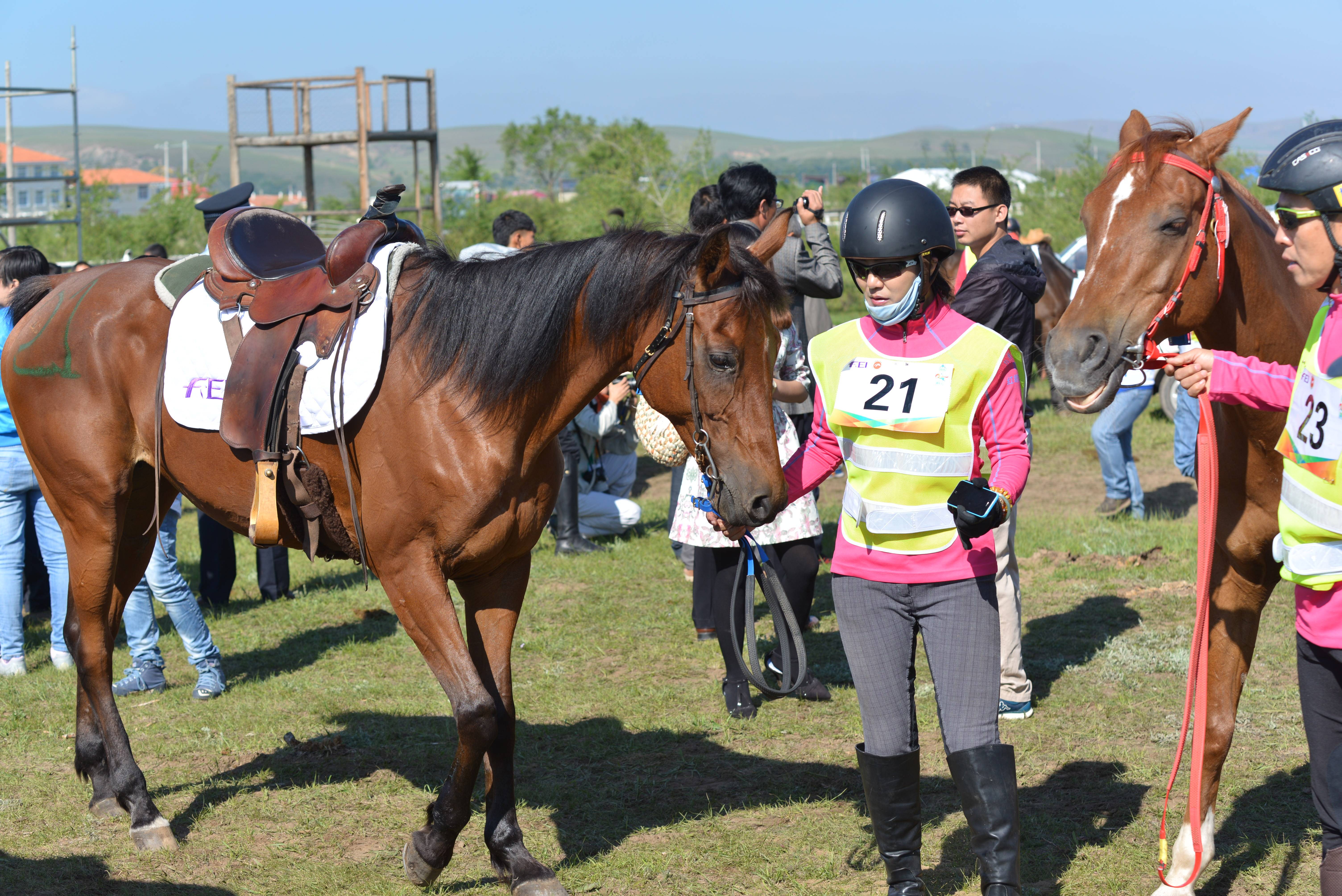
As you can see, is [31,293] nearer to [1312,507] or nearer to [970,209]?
[970,209]

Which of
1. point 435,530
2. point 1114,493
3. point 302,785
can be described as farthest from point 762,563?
point 1114,493

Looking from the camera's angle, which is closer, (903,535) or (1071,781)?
(903,535)

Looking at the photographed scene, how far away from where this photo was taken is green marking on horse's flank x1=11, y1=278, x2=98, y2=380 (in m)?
4.35

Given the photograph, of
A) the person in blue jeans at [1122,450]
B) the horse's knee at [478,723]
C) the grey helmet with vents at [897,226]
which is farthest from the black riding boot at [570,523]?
the grey helmet with vents at [897,226]

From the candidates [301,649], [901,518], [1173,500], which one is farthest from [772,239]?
[1173,500]

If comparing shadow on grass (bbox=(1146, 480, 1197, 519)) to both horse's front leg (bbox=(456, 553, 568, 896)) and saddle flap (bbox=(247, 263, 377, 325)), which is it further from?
saddle flap (bbox=(247, 263, 377, 325))

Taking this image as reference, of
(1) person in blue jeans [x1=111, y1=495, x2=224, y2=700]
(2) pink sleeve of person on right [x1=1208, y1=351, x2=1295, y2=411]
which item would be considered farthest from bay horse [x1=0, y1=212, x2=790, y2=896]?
(1) person in blue jeans [x1=111, y1=495, x2=224, y2=700]

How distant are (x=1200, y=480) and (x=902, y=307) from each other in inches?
40.0

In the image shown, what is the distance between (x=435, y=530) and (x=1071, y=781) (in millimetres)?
2615

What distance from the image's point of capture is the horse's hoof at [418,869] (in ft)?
12.0

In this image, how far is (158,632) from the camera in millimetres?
6008

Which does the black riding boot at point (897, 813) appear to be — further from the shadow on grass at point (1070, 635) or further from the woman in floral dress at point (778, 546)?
the shadow on grass at point (1070, 635)

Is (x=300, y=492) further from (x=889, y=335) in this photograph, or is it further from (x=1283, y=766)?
(x=1283, y=766)

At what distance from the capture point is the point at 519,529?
144 inches
